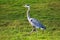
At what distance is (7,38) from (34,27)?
129cm

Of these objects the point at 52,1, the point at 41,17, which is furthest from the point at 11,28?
the point at 52,1

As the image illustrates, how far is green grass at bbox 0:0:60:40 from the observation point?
11773 millimetres

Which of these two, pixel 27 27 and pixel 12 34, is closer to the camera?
pixel 12 34

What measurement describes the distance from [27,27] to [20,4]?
24.7ft

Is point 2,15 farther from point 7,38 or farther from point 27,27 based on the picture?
point 7,38

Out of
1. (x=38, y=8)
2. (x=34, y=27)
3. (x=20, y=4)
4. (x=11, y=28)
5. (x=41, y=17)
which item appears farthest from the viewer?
(x=20, y=4)

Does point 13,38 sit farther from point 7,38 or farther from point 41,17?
point 41,17

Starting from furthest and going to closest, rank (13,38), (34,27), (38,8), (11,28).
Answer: (38,8) < (11,28) < (34,27) < (13,38)

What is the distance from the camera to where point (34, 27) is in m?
12.3

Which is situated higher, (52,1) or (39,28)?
(39,28)

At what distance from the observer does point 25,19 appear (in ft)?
51.3

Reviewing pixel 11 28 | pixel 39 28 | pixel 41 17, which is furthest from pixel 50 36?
pixel 41 17

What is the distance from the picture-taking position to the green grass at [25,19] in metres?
11.8

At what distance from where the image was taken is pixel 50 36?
11.6 meters
